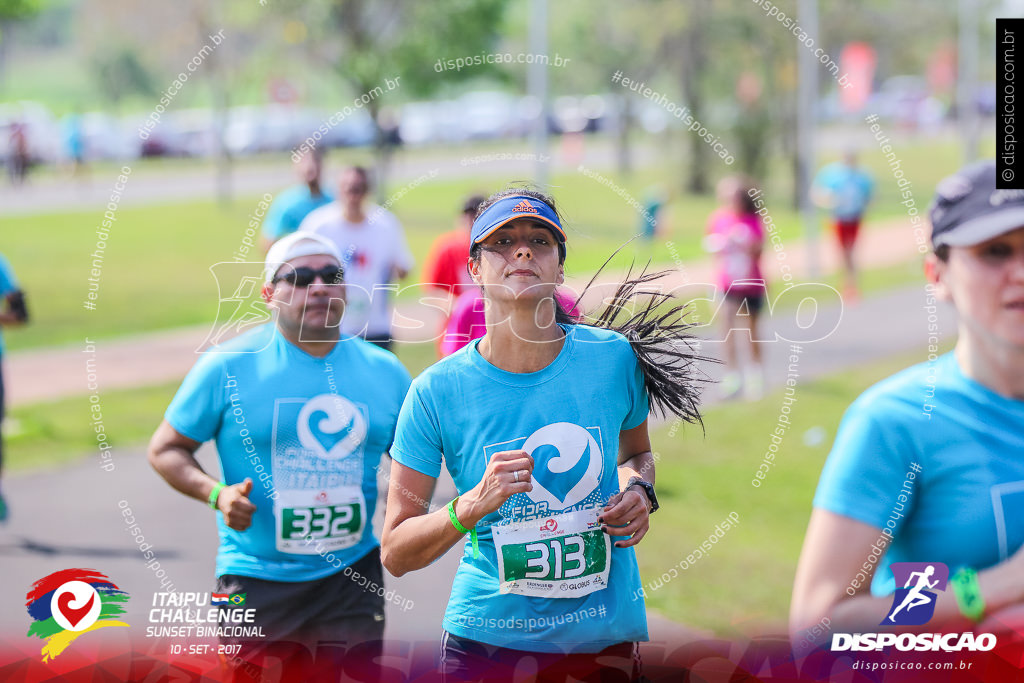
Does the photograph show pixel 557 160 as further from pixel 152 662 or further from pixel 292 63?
pixel 152 662

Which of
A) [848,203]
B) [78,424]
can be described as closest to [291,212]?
[78,424]

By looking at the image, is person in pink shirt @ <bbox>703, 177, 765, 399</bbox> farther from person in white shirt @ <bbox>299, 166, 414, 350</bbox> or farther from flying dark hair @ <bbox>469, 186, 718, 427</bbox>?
flying dark hair @ <bbox>469, 186, 718, 427</bbox>

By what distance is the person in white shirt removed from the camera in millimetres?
7352

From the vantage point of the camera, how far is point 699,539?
20.7 ft

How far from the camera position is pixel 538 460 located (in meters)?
2.91

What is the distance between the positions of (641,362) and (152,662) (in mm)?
1854

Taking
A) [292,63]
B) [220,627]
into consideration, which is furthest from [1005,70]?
[292,63]

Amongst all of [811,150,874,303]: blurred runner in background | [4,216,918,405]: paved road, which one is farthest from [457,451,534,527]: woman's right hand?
[811,150,874,303]: blurred runner in background

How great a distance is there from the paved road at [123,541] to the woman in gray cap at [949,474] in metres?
2.10

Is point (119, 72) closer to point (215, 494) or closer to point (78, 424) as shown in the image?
point (78, 424)

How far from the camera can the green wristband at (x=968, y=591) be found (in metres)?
2.45

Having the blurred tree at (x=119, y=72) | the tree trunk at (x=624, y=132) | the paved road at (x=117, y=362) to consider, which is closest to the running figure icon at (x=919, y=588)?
the paved road at (x=117, y=362)

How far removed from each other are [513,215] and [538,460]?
2.10ft

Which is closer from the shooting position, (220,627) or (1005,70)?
(1005,70)
